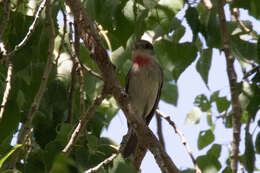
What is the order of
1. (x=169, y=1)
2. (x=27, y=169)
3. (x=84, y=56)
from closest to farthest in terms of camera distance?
(x=27, y=169), (x=169, y=1), (x=84, y=56)

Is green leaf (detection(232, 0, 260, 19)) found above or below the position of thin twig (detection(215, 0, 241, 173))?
above

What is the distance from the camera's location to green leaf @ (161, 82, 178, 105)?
15.5ft

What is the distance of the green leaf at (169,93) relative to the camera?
15.5 ft

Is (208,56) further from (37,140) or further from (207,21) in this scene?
(37,140)

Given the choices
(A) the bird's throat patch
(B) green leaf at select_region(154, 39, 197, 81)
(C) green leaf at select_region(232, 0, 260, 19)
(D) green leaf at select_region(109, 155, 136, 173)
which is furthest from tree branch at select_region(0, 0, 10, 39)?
(A) the bird's throat patch

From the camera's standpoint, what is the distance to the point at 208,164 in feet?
11.6

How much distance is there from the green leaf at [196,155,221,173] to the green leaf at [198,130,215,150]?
4.35 feet

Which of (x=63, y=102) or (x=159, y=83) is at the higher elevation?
(x=159, y=83)

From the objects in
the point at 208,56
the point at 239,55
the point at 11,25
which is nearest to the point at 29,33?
the point at 11,25

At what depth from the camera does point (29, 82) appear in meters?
3.33

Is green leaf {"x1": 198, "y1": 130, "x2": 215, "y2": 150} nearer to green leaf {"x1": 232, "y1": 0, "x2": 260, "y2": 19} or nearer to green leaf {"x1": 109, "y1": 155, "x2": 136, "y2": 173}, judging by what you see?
green leaf {"x1": 232, "y1": 0, "x2": 260, "y2": 19}

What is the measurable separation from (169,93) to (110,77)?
1862 mm

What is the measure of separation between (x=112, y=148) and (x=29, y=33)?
979 mm

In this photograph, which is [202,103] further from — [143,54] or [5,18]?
[5,18]
